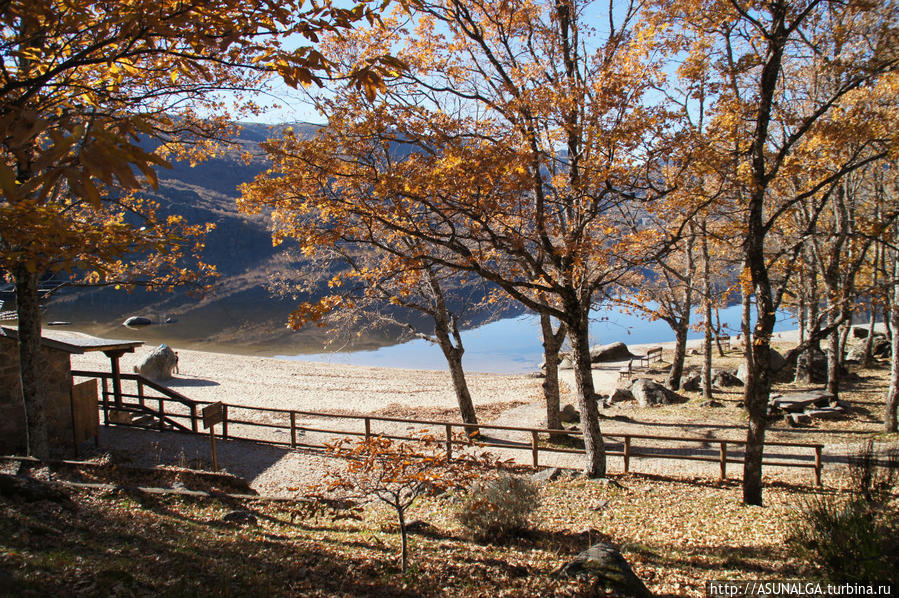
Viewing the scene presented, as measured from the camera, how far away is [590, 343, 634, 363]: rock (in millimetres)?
34500

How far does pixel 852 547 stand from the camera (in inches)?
175

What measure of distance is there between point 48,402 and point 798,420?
19.2 meters

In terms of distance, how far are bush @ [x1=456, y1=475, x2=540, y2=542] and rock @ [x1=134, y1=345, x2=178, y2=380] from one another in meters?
23.4

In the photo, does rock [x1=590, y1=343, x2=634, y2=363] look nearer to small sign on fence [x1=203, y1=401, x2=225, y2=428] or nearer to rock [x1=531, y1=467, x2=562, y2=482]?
rock [x1=531, y1=467, x2=562, y2=482]

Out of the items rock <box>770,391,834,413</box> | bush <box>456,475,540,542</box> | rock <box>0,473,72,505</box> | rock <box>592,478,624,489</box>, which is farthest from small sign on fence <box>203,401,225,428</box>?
rock <box>770,391,834,413</box>

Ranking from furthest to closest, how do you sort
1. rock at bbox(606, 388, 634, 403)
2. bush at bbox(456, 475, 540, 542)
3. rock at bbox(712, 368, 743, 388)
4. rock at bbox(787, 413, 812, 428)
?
rock at bbox(712, 368, 743, 388) < rock at bbox(606, 388, 634, 403) < rock at bbox(787, 413, 812, 428) < bush at bbox(456, 475, 540, 542)

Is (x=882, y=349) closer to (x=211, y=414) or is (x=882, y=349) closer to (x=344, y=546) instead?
(x=344, y=546)

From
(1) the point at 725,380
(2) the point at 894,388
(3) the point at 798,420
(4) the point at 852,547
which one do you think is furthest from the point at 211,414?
(1) the point at 725,380

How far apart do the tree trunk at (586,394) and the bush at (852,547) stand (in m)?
4.52

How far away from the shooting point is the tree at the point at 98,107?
2029 mm

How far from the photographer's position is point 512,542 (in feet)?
22.4

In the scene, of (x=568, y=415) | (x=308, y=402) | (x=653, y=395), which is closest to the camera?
(x=568, y=415)

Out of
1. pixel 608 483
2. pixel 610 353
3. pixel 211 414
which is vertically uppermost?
pixel 211 414

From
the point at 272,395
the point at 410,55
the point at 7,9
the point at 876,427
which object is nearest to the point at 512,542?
the point at 7,9
